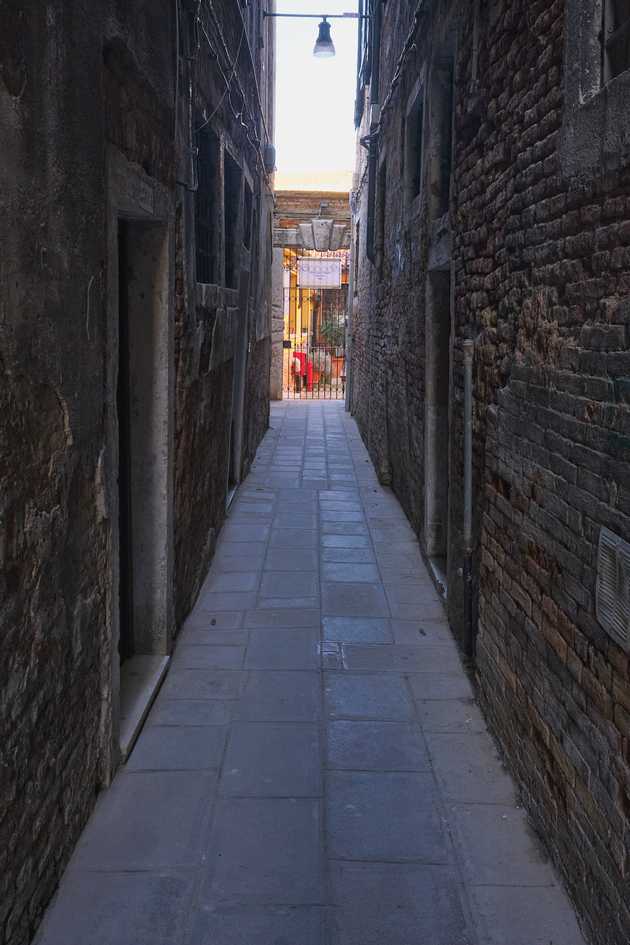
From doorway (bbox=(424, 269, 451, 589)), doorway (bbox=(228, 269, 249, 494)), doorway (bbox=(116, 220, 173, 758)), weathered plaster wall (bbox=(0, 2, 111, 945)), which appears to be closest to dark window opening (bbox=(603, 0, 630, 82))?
weathered plaster wall (bbox=(0, 2, 111, 945))

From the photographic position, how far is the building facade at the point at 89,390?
2.37m

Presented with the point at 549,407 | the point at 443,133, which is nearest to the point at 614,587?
the point at 549,407

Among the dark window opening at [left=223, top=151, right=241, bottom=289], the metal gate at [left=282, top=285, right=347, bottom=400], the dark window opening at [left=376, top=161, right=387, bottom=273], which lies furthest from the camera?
the metal gate at [left=282, top=285, right=347, bottom=400]

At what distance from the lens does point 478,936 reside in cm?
273

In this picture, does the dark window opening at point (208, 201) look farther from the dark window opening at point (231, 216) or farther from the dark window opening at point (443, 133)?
the dark window opening at point (443, 133)

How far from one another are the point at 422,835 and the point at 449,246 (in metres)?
3.42

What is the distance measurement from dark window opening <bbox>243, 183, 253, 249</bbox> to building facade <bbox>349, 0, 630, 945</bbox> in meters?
3.66

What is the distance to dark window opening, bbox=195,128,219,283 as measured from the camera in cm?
633

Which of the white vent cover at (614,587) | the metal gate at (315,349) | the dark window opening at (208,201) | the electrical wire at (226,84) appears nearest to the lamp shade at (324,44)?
the electrical wire at (226,84)

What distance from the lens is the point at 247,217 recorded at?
9711 millimetres

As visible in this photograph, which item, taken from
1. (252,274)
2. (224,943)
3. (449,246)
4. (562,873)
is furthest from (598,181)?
(252,274)

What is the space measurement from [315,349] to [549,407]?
22312 mm

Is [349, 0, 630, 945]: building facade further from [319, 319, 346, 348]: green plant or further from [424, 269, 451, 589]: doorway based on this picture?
[319, 319, 346, 348]: green plant

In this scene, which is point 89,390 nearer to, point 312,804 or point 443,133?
point 312,804
